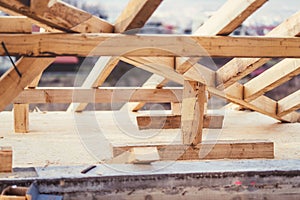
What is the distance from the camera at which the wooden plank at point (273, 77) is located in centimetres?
419

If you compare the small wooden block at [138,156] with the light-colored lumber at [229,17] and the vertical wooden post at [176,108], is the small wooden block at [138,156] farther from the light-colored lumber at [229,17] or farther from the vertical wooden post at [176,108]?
the vertical wooden post at [176,108]

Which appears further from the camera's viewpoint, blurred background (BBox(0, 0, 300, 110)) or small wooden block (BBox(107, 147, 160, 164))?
blurred background (BBox(0, 0, 300, 110))

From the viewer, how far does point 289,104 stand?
510cm

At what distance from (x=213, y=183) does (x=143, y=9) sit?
1136 mm

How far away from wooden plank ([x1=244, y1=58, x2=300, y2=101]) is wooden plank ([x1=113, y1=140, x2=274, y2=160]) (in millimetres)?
784

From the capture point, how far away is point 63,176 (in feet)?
9.89

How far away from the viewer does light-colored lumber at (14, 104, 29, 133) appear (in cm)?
482

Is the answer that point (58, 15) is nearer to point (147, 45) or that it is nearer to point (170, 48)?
point (147, 45)

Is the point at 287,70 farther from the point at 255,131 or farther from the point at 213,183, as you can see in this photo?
the point at 213,183

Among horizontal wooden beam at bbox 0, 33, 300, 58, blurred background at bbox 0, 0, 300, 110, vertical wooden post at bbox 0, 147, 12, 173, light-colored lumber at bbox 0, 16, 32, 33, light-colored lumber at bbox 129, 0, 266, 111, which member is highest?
blurred background at bbox 0, 0, 300, 110

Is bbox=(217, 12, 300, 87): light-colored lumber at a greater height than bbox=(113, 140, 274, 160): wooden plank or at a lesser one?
greater

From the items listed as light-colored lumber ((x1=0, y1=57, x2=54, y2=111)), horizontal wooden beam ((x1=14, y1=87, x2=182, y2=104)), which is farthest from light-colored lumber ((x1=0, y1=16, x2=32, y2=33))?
horizontal wooden beam ((x1=14, y1=87, x2=182, y2=104))

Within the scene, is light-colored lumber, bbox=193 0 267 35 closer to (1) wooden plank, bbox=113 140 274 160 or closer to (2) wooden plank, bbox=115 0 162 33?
(2) wooden plank, bbox=115 0 162 33

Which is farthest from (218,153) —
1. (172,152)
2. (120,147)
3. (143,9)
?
(143,9)
